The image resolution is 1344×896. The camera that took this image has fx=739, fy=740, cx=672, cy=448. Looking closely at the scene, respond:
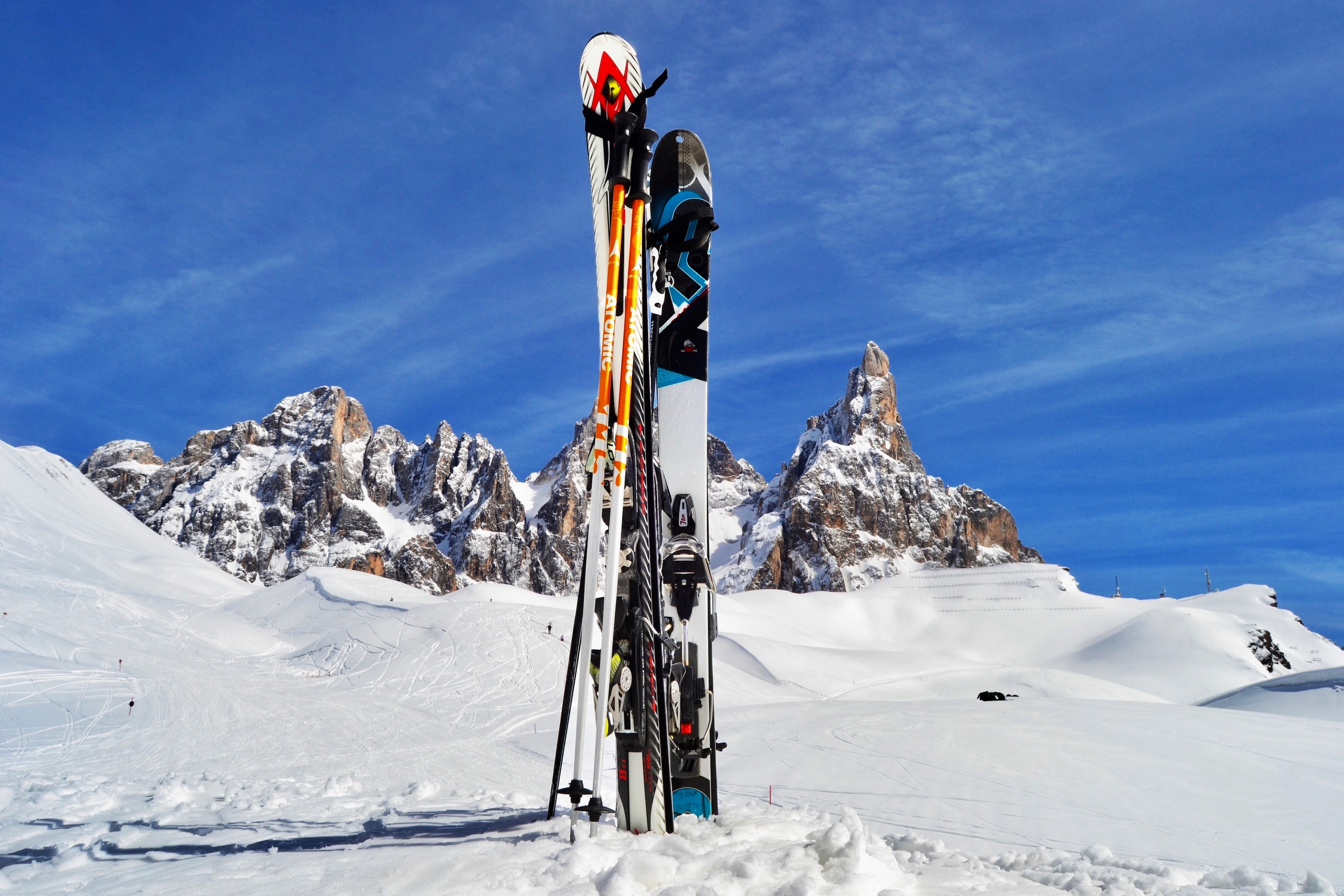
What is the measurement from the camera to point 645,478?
6.53m

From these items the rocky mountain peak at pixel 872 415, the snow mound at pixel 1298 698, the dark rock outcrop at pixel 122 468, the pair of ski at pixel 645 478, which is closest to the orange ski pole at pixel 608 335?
the pair of ski at pixel 645 478

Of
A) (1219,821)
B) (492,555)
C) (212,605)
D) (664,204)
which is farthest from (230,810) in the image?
(492,555)

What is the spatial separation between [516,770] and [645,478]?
9170 mm

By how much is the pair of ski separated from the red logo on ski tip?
13 mm

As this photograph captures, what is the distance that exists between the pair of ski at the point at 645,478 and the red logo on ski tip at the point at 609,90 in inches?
0.5

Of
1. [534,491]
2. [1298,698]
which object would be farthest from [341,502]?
[1298,698]

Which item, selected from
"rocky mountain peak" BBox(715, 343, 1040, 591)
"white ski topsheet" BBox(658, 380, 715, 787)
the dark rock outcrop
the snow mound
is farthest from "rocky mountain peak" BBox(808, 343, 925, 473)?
the dark rock outcrop

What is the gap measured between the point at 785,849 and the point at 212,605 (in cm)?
5009

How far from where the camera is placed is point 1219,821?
7.99 metres

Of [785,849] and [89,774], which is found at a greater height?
[785,849]

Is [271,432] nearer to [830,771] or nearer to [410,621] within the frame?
[410,621]

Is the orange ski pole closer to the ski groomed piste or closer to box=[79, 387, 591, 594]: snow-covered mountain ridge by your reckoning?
the ski groomed piste

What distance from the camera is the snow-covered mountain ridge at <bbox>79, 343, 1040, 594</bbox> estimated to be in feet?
361

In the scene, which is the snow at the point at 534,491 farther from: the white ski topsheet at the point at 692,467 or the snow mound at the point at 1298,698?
the white ski topsheet at the point at 692,467
